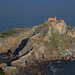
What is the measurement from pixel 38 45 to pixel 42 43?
2398mm

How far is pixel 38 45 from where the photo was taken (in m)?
76.9

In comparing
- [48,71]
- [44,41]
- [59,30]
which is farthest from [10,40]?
[48,71]

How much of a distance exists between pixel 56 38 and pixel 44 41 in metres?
6.35

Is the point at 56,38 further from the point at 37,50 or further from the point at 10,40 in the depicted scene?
the point at 10,40

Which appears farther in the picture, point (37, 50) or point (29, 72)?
point (37, 50)

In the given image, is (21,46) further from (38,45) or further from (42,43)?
(42,43)

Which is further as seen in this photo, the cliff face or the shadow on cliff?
the shadow on cliff

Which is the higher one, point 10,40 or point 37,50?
point 10,40

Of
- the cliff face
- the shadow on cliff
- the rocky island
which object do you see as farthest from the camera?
the shadow on cliff

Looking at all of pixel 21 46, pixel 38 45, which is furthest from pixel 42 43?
pixel 21 46

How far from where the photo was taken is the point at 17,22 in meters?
125

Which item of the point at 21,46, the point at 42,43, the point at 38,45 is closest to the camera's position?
the point at 38,45

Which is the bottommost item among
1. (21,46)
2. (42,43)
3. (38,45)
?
(38,45)

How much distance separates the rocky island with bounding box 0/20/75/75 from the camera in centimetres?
7350
